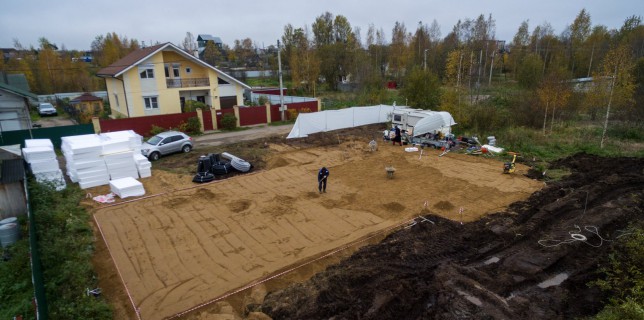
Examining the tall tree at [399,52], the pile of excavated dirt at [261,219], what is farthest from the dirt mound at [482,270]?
the tall tree at [399,52]

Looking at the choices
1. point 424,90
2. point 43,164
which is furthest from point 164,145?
point 424,90

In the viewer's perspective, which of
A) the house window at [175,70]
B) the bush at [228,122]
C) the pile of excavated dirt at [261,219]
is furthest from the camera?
the house window at [175,70]

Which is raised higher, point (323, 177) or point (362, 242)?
point (323, 177)

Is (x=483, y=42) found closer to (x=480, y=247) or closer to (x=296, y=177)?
(x=296, y=177)

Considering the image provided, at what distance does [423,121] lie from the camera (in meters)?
22.0

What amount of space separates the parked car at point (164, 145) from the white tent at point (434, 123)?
14130mm

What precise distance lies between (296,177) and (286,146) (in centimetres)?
634

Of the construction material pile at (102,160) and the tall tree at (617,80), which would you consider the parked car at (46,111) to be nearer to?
the construction material pile at (102,160)

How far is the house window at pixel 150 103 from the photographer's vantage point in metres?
28.6

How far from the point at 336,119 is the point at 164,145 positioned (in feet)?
41.4

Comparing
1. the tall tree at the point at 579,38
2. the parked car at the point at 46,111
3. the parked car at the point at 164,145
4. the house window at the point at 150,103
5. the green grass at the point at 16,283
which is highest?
the tall tree at the point at 579,38

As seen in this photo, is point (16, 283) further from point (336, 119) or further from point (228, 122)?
point (336, 119)

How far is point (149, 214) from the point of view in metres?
12.0

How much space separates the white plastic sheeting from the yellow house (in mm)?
10816
